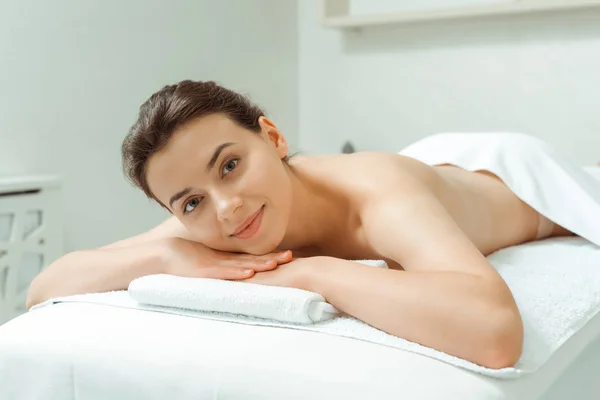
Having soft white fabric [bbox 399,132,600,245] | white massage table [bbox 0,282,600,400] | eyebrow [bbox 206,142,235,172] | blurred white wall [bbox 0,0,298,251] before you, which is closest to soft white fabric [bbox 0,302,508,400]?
white massage table [bbox 0,282,600,400]

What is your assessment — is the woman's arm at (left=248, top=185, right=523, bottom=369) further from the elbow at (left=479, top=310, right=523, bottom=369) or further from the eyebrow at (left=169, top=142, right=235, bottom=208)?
the eyebrow at (left=169, top=142, right=235, bottom=208)

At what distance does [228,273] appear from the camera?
44.7 inches

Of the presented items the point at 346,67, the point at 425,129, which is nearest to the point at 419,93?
the point at 425,129

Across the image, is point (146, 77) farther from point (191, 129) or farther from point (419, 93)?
point (191, 129)

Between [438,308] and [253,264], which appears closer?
[438,308]

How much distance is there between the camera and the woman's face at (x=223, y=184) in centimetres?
111

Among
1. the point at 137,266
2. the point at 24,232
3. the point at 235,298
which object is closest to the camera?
the point at 235,298

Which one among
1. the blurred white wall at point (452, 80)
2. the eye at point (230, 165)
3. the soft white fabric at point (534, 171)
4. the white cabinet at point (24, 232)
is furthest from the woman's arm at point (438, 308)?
the blurred white wall at point (452, 80)

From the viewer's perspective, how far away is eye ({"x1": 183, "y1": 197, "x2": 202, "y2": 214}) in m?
1.15

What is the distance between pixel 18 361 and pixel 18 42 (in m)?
1.35

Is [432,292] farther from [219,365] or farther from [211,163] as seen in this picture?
[211,163]

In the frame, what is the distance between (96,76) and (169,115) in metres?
1.32

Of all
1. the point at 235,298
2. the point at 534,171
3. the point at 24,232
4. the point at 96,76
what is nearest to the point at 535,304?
the point at 235,298

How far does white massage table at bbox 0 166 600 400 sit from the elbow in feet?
0.08
